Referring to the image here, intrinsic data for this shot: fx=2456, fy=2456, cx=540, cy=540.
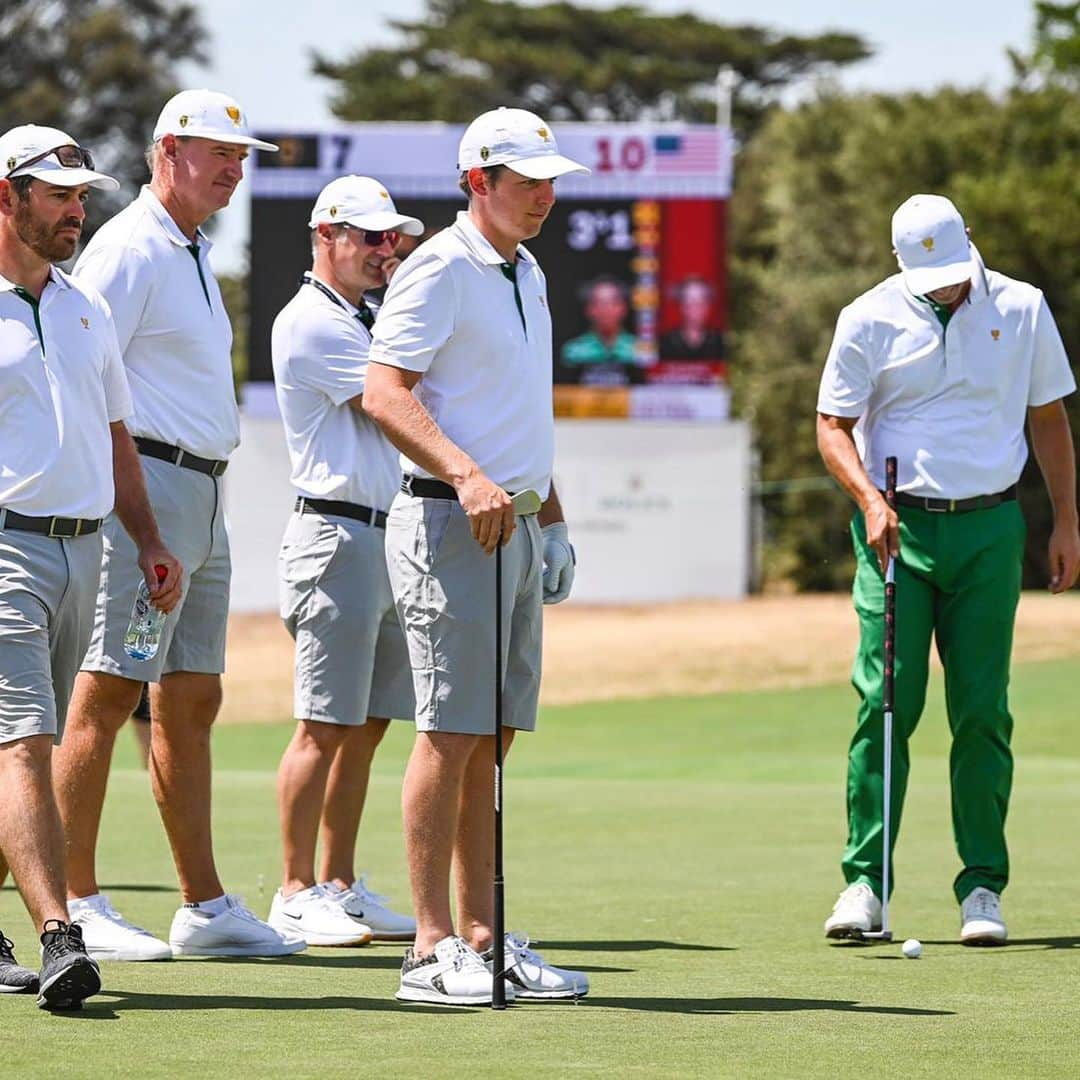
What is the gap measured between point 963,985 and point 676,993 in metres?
0.79

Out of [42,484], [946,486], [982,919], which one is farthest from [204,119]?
[982,919]

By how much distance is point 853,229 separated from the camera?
52094 millimetres

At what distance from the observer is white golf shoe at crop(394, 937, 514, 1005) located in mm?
6160

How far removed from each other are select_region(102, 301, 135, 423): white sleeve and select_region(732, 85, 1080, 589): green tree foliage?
36.6 meters

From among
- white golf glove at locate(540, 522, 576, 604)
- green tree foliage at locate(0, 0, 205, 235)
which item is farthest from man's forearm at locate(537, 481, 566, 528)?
green tree foliage at locate(0, 0, 205, 235)

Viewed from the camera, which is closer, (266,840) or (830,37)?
(266,840)

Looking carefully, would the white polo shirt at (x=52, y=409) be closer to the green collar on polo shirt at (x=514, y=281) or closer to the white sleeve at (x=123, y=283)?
the white sleeve at (x=123, y=283)

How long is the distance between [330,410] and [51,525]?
1.78m

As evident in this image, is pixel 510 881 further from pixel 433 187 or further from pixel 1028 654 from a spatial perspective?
pixel 433 187

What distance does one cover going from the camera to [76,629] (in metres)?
6.37

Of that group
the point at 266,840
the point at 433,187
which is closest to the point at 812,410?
the point at 433,187

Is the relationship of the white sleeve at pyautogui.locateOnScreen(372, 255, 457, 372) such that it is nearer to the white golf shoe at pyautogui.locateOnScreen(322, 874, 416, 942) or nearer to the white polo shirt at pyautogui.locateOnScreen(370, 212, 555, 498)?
the white polo shirt at pyautogui.locateOnScreen(370, 212, 555, 498)

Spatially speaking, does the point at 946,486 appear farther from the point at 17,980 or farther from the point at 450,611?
the point at 17,980

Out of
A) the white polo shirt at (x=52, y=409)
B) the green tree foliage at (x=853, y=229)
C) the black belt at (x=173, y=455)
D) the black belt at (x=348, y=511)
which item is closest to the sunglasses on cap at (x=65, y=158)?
the white polo shirt at (x=52, y=409)
